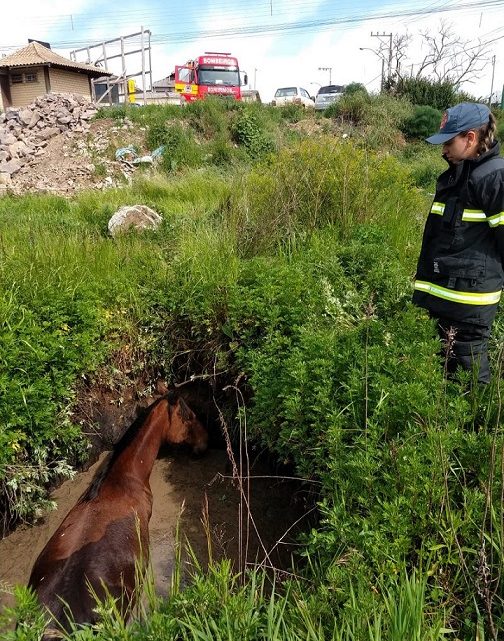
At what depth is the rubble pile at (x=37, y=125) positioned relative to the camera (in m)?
14.7

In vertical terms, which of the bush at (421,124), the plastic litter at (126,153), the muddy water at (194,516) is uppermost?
the bush at (421,124)

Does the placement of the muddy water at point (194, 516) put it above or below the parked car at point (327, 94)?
below

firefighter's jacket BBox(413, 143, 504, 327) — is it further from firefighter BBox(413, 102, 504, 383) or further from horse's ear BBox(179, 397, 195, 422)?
horse's ear BBox(179, 397, 195, 422)

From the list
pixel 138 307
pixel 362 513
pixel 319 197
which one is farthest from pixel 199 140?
pixel 362 513

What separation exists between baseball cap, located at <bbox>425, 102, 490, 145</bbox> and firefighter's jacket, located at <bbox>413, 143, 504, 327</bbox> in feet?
0.57

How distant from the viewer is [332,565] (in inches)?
75.9

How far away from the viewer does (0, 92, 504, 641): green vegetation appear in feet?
5.88

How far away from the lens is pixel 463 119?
2.86 metres

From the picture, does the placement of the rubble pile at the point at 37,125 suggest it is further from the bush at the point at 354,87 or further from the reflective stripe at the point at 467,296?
the reflective stripe at the point at 467,296

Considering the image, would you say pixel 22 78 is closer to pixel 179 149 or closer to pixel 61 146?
pixel 61 146

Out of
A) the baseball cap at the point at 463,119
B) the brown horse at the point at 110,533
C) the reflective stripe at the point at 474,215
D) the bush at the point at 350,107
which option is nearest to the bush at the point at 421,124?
the bush at the point at 350,107

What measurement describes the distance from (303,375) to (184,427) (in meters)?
1.53

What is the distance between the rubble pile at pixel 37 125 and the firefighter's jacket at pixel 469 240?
545 inches

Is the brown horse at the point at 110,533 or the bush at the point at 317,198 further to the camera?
the bush at the point at 317,198
